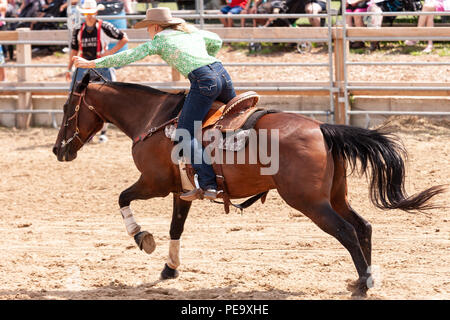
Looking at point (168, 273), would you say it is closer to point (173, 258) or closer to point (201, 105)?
point (173, 258)

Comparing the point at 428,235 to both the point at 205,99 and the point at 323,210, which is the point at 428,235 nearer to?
the point at 323,210

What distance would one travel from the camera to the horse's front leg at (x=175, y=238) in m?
6.16

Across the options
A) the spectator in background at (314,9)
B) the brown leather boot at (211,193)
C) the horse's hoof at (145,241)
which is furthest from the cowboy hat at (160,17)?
the spectator in background at (314,9)

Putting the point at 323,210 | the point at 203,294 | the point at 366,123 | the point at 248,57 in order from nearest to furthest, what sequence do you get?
the point at 323,210
the point at 203,294
the point at 366,123
the point at 248,57

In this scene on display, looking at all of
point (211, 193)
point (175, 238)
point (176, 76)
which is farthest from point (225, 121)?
point (176, 76)

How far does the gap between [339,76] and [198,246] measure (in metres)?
4.80

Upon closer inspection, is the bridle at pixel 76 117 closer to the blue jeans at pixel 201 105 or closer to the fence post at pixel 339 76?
the blue jeans at pixel 201 105

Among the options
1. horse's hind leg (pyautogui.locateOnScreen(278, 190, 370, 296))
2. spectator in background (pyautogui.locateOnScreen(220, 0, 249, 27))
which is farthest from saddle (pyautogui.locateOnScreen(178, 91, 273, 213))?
spectator in background (pyautogui.locateOnScreen(220, 0, 249, 27))

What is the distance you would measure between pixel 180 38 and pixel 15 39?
6.85 meters

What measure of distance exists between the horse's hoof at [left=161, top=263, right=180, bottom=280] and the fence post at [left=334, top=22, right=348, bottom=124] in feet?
17.2

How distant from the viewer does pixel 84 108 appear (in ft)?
21.1

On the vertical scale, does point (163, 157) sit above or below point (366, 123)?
above

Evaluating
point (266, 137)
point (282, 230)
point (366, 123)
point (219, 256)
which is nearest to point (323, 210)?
point (266, 137)

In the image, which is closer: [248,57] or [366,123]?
[366,123]
